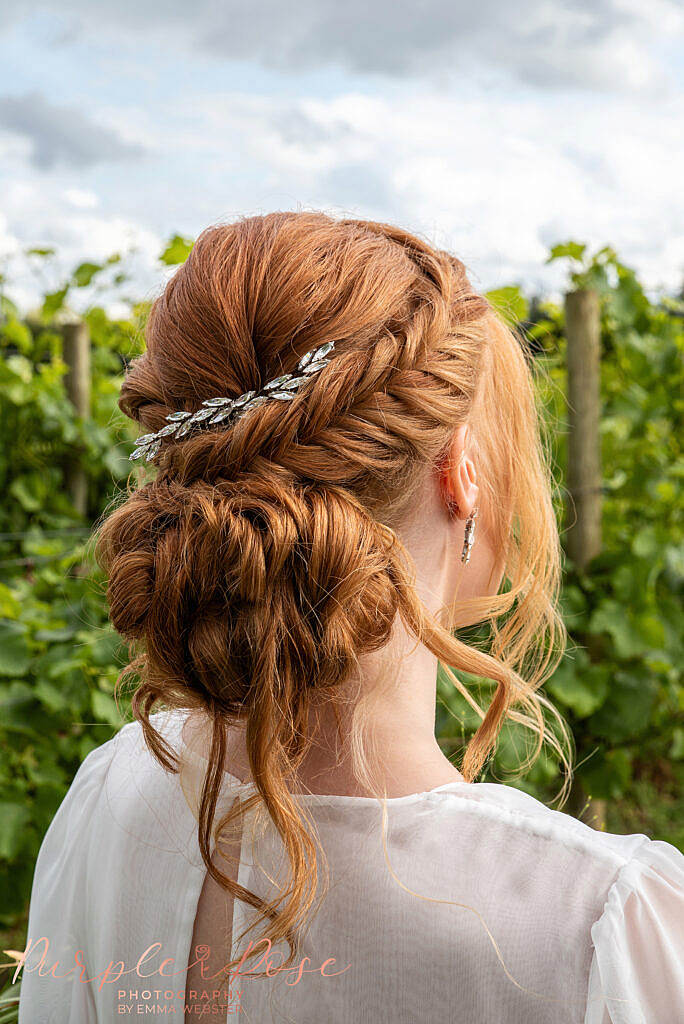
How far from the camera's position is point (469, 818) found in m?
0.84

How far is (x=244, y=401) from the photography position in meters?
0.92

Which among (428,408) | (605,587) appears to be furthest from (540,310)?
(428,408)

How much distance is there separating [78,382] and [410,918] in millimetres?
2453

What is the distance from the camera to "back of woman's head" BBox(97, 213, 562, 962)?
0.87 metres

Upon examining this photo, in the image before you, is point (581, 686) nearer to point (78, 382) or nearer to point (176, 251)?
point (176, 251)

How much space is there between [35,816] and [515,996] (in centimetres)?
156

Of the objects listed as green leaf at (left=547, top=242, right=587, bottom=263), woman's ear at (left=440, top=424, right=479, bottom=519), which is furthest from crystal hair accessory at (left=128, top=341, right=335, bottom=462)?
green leaf at (left=547, top=242, right=587, bottom=263)

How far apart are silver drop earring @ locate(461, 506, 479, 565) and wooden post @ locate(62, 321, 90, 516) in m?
2.13

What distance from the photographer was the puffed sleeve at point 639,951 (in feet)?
2.37

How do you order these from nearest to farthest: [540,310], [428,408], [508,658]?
[428,408]
[508,658]
[540,310]

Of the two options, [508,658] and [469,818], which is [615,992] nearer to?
[469,818]

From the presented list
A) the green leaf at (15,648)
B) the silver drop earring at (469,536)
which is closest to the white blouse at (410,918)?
the silver drop earring at (469,536)

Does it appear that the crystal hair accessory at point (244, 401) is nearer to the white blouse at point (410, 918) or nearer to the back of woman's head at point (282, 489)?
the back of woman's head at point (282, 489)

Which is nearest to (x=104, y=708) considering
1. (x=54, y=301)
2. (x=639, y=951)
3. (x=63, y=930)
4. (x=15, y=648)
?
(x=15, y=648)
